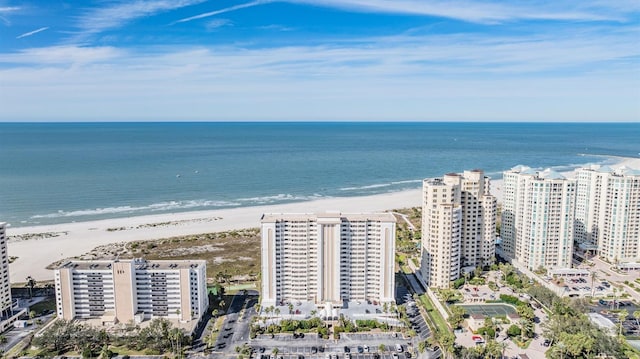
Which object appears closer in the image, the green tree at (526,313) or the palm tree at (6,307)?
the green tree at (526,313)

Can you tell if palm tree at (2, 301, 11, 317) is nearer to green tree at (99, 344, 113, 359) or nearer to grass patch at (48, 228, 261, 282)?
green tree at (99, 344, 113, 359)

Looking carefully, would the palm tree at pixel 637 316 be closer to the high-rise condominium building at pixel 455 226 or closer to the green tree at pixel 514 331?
the green tree at pixel 514 331

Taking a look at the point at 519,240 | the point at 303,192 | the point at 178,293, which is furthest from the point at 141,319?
the point at 303,192

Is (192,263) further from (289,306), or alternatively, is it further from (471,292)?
(471,292)

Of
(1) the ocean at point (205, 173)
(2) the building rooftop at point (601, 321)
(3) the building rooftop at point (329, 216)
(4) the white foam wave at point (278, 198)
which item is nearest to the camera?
(2) the building rooftop at point (601, 321)

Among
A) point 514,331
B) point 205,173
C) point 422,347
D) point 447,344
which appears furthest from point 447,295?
point 205,173

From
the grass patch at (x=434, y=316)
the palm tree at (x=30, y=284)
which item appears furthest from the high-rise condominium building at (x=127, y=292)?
Result: the grass patch at (x=434, y=316)

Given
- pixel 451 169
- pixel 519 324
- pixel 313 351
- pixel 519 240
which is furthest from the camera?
pixel 451 169
